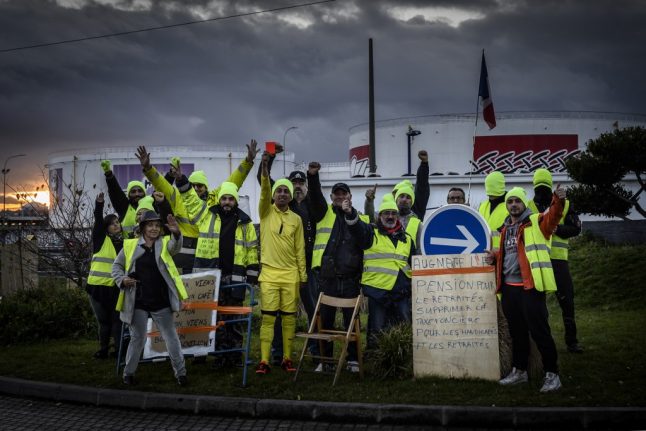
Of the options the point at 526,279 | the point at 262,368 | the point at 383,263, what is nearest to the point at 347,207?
the point at 383,263

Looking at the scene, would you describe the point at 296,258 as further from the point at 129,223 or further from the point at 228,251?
the point at 129,223

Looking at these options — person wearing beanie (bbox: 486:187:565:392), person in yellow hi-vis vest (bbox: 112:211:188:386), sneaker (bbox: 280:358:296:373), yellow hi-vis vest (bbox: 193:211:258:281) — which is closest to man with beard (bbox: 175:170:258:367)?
yellow hi-vis vest (bbox: 193:211:258:281)

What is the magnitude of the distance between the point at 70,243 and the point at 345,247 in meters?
7.50

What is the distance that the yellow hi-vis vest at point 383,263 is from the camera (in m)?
7.94

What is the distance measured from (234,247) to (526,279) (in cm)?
344

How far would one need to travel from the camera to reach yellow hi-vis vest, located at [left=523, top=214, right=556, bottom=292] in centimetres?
679

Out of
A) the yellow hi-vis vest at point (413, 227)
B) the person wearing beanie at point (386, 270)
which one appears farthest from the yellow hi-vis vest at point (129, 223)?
the yellow hi-vis vest at point (413, 227)

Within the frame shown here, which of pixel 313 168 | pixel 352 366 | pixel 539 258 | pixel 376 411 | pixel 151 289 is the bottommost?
pixel 376 411

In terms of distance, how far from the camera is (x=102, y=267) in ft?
30.4

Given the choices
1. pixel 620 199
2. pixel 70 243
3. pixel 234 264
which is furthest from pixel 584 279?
pixel 70 243

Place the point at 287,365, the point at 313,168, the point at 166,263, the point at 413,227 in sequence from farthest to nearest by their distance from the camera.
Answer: the point at 413,227, the point at 287,365, the point at 313,168, the point at 166,263

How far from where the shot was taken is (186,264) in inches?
353

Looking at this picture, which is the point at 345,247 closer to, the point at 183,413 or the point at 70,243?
the point at 183,413

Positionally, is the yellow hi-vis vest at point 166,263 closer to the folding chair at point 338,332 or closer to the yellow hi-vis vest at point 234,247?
the yellow hi-vis vest at point 234,247
